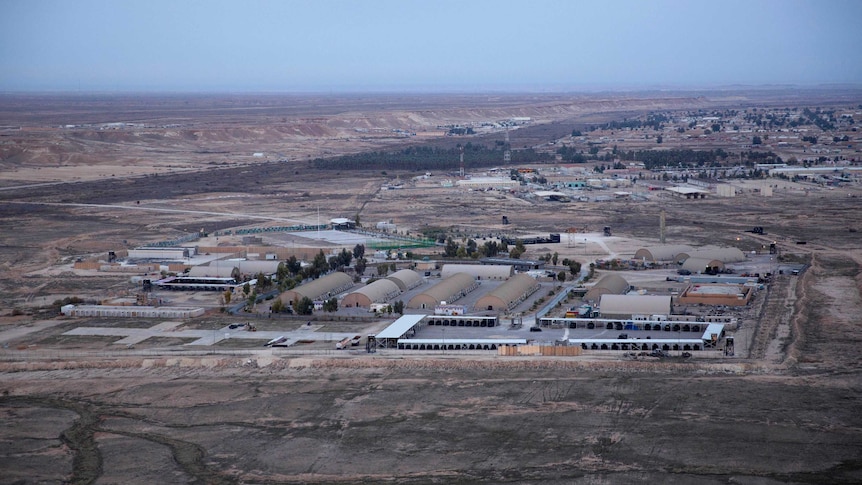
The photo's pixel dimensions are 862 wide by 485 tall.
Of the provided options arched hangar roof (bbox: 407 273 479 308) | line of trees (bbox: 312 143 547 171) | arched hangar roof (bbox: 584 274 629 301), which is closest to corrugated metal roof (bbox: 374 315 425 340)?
arched hangar roof (bbox: 407 273 479 308)

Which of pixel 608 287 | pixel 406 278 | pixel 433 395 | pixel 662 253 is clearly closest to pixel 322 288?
pixel 406 278

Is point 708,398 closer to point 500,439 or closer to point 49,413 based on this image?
point 500,439

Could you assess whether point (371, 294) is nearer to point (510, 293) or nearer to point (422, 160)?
point (510, 293)

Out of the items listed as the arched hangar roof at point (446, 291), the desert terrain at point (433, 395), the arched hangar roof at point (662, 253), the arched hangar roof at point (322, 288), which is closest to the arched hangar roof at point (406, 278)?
the arched hangar roof at point (446, 291)

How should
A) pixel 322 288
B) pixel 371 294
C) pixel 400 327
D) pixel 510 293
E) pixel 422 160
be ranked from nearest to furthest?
pixel 400 327
pixel 510 293
pixel 371 294
pixel 322 288
pixel 422 160

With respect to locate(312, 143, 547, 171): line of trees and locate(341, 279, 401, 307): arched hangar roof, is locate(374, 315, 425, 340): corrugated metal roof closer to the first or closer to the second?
locate(341, 279, 401, 307): arched hangar roof
